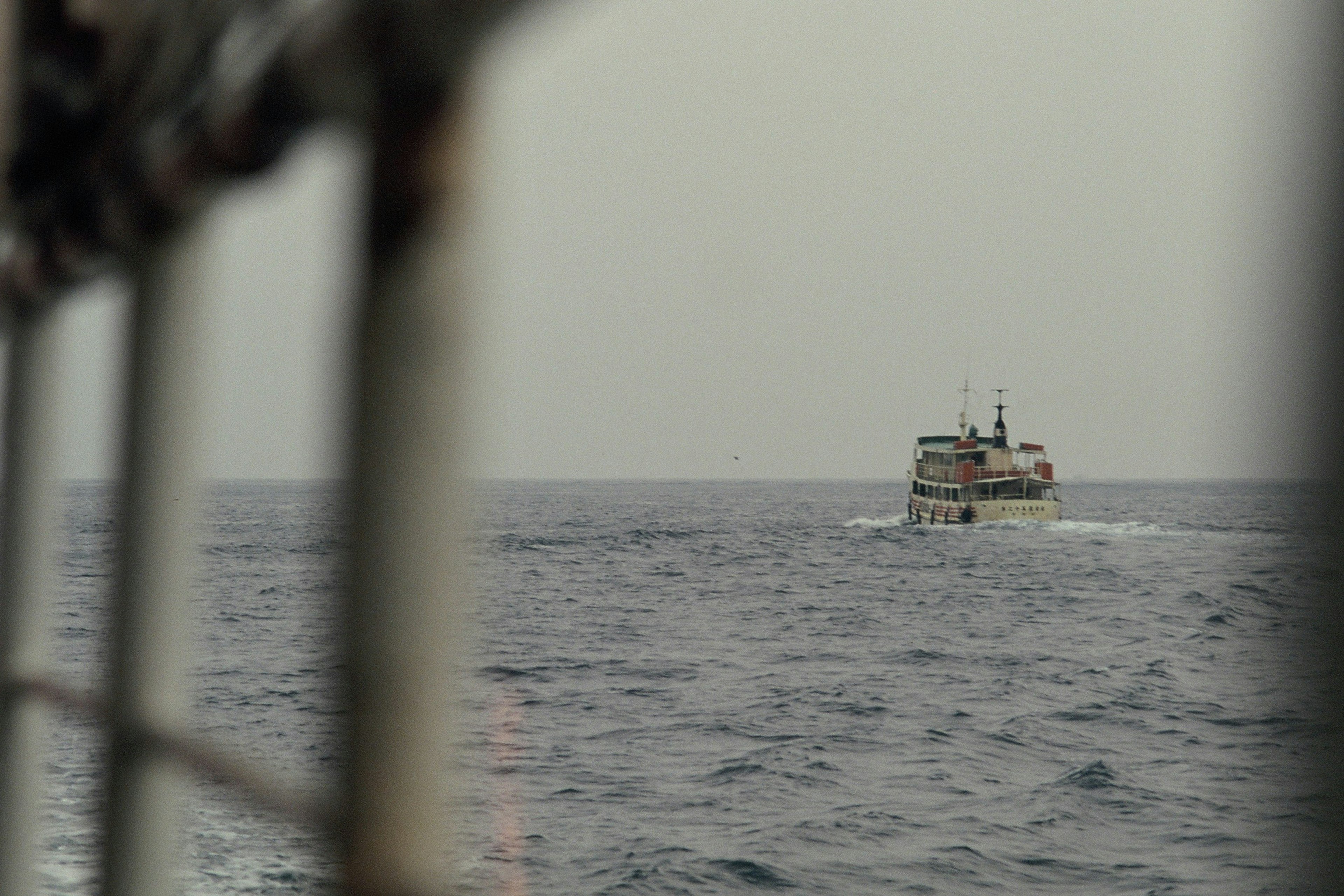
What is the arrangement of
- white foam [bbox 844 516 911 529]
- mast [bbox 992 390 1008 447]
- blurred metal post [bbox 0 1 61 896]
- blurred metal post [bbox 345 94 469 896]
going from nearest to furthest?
blurred metal post [bbox 345 94 469 896] → blurred metal post [bbox 0 1 61 896] → mast [bbox 992 390 1008 447] → white foam [bbox 844 516 911 529]

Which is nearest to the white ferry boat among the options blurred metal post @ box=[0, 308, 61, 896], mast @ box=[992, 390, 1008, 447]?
mast @ box=[992, 390, 1008, 447]

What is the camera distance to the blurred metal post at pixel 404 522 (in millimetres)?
1446

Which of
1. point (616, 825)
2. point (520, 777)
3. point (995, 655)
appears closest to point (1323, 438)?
point (616, 825)

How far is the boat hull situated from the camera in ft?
236

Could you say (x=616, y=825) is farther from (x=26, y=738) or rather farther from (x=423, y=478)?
(x=423, y=478)

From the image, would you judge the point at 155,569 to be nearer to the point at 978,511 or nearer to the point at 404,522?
the point at 404,522

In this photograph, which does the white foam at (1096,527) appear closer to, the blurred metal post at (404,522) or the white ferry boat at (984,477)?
the white ferry boat at (984,477)

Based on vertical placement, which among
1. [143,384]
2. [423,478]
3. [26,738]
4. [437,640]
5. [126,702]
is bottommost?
[26,738]

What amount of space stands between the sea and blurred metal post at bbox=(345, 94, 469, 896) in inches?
3.1

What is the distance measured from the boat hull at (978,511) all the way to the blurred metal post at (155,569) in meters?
72.7

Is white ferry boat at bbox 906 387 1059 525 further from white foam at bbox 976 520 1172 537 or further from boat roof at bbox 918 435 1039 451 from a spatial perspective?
white foam at bbox 976 520 1172 537

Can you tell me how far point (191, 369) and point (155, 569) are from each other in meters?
0.46

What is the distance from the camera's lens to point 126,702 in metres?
2.47

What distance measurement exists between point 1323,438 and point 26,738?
12.2ft
